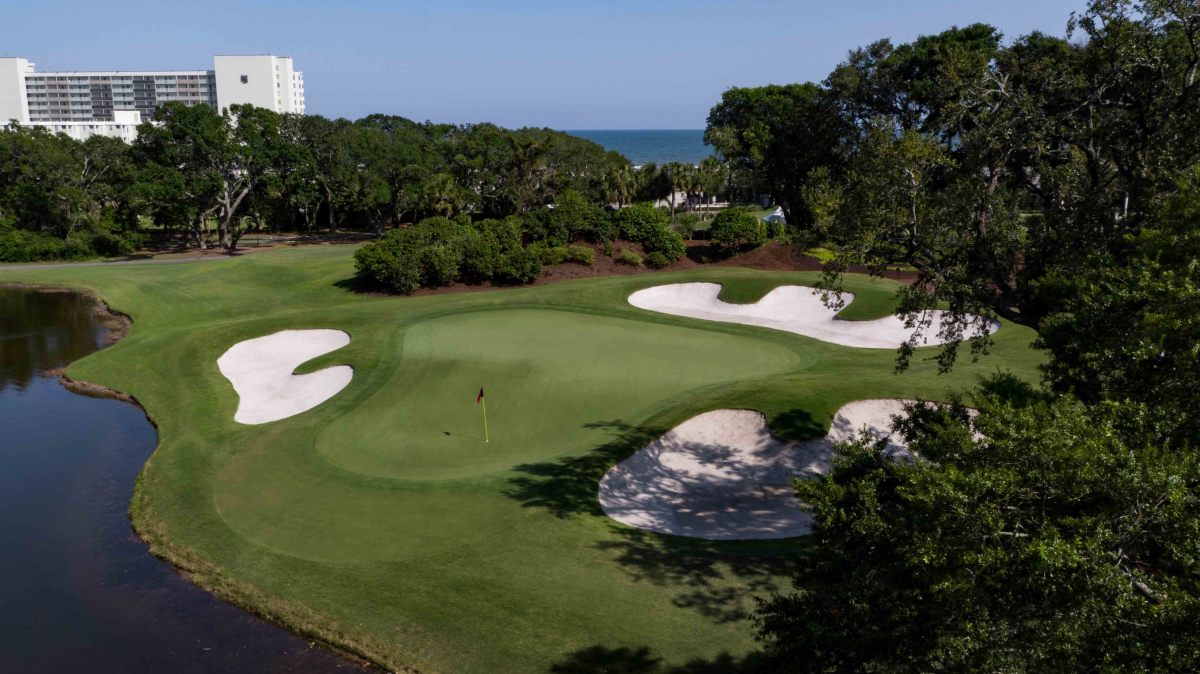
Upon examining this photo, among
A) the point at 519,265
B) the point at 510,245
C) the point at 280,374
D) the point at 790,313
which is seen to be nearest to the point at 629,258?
the point at 519,265

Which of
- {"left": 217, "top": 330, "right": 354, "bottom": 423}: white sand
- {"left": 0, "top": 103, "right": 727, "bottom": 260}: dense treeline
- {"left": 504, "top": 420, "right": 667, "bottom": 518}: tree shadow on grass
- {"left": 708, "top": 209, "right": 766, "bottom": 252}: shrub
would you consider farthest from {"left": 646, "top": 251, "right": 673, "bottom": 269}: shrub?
{"left": 504, "top": 420, "right": 667, "bottom": 518}: tree shadow on grass

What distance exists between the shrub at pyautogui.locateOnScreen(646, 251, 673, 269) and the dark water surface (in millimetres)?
34010

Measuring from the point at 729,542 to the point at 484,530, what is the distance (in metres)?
5.83

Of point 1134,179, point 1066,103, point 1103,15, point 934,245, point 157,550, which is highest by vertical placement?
point 1103,15

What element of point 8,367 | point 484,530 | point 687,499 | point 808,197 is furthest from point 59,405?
point 808,197

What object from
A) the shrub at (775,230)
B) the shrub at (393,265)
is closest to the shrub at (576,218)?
the shrub at (393,265)

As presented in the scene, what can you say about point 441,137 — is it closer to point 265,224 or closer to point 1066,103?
point 265,224

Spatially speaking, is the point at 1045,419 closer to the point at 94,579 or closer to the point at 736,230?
the point at 94,579

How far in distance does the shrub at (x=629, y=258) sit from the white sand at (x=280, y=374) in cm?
2354

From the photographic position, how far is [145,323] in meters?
43.1

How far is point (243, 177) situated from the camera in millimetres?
→ 67750

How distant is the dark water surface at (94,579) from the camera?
14.4 m

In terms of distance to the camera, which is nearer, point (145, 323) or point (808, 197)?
point (808, 197)

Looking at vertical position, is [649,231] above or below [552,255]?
above
